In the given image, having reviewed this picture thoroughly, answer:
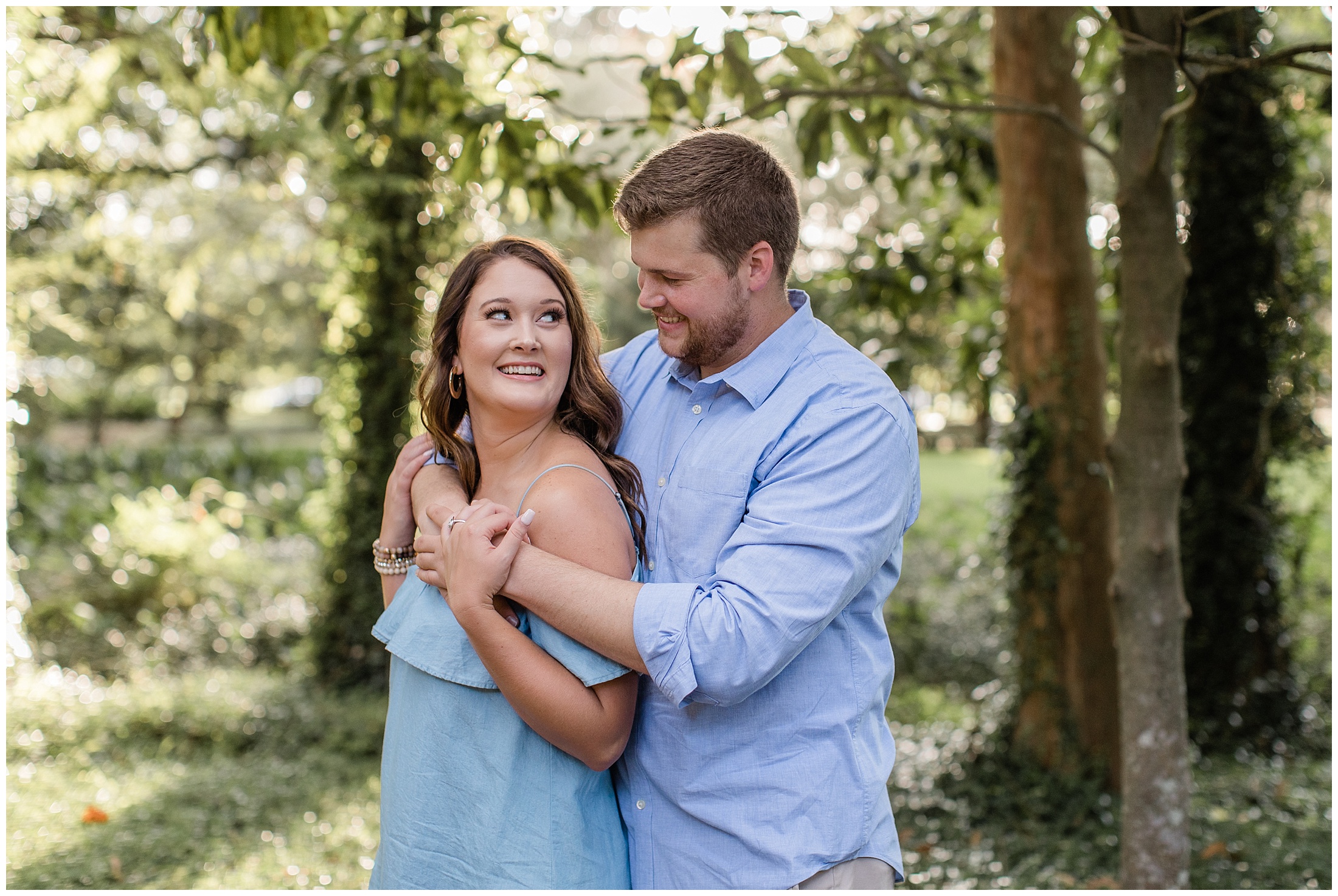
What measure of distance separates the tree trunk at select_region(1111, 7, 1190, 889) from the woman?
6.86 ft

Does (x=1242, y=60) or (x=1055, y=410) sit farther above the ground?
(x=1242, y=60)

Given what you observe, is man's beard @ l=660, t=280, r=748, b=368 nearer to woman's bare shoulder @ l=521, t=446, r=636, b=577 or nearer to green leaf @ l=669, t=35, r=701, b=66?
woman's bare shoulder @ l=521, t=446, r=636, b=577

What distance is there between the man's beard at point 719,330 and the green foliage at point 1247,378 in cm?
492

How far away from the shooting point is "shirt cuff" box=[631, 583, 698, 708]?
1.61 meters

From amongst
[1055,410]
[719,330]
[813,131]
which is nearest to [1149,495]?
[1055,410]

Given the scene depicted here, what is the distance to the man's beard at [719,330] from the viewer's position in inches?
75.6

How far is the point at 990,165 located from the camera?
15.2 feet

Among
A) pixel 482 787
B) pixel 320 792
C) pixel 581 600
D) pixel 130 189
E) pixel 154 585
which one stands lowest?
pixel 320 792

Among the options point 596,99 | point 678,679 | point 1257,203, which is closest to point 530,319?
point 678,679

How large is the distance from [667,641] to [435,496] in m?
0.66

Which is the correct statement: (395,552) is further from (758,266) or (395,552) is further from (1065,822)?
(1065,822)

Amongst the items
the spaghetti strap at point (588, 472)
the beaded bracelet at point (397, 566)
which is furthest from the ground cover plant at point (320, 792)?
the spaghetti strap at point (588, 472)

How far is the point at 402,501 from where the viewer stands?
2.15 meters

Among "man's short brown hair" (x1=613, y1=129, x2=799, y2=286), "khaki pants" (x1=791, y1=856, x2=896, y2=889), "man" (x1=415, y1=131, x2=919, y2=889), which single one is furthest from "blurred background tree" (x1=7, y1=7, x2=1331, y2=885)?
"khaki pants" (x1=791, y1=856, x2=896, y2=889)
